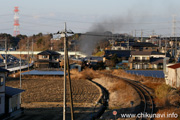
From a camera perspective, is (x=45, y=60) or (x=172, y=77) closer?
(x=172, y=77)

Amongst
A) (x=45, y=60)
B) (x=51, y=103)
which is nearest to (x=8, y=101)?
(x=51, y=103)

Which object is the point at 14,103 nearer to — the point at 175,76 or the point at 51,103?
the point at 51,103

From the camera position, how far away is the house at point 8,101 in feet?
33.2

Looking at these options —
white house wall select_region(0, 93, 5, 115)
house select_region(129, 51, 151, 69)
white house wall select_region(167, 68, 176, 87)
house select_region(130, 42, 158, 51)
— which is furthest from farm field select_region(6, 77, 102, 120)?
house select_region(130, 42, 158, 51)

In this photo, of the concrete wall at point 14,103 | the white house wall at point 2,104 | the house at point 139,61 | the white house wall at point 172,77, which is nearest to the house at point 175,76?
the white house wall at point 172,77

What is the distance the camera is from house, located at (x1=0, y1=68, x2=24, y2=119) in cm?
1013

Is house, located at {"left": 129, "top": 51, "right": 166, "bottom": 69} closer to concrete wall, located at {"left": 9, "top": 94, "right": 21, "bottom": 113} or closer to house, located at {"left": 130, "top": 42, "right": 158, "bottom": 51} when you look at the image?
house, located at {"left": 130, "top": 42, "right": 158, "bottom": 51}

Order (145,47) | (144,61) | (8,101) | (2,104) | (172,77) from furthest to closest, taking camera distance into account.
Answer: (145,47) → (144,61) → (172,77) → (8,101) → (2,104)

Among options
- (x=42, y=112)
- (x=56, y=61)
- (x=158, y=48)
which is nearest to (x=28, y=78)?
(x=56, y=61)

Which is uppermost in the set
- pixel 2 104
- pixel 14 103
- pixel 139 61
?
pixel 139 61

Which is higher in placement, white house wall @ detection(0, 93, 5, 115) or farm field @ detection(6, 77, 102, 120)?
white house wall @ detection(0, 93, 5, 115)

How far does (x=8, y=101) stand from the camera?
412 inches

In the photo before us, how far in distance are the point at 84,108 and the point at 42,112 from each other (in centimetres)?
191

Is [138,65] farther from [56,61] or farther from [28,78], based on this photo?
[28,78]
